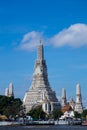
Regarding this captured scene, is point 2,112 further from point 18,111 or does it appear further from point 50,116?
point 50,116

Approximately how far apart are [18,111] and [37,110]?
49.1 ft

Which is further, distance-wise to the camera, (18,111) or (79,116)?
(79,116)

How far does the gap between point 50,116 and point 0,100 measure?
120ft

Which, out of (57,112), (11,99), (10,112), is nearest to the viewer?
(10,112)

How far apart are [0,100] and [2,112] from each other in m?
5.07

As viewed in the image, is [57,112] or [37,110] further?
[57,112]

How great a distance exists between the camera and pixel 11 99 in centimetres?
16800

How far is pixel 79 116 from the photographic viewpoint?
199 m

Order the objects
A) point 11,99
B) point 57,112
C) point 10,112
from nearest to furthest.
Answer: point 10,112, point 11,99, point 57,112

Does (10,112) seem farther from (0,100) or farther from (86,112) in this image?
(86,112)

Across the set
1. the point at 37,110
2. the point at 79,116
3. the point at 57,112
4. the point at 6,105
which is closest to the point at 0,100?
the point at 6,105

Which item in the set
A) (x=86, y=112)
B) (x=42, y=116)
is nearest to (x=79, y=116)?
(x=86, y=112)

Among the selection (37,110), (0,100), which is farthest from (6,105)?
(37,110)

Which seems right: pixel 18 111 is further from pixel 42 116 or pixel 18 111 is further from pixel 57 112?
pixel 57 112
